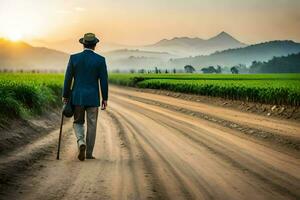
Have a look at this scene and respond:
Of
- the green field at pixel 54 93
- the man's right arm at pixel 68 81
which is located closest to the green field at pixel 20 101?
the green field at pixel 54 93

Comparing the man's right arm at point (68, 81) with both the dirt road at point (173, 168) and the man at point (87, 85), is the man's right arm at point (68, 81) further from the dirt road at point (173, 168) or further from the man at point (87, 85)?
the dirt road at point (173, 168)

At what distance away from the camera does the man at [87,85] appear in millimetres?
10069

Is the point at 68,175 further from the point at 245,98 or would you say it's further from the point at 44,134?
the point at 245,98

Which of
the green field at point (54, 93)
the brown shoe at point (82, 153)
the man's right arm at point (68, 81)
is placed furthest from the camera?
the green field at point (54, 93)

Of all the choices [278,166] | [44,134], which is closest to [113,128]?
[44,134]

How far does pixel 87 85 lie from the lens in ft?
33.4

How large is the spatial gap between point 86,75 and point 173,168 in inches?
108

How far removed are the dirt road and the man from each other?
65 cm

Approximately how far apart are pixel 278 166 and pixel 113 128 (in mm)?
7343

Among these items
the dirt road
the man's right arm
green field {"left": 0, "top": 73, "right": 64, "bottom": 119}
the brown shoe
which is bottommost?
the dirt road

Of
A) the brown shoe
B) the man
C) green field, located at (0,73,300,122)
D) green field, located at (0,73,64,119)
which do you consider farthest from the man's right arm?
green field, located at (0,73,300,122)

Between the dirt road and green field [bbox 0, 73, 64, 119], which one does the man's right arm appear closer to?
the dirt road

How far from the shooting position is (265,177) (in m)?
8.27

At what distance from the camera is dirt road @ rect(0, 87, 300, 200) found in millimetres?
6969
